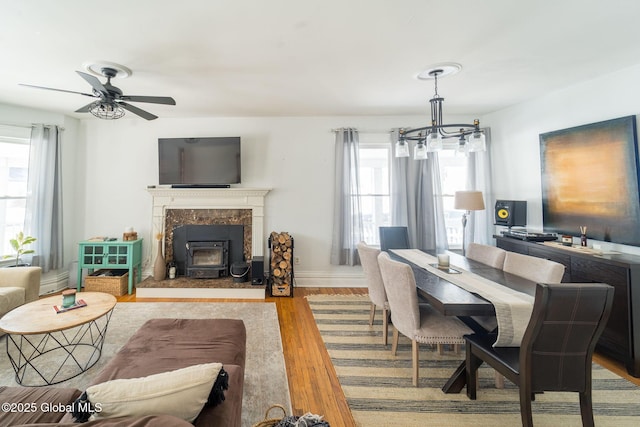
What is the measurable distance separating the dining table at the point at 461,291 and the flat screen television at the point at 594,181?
141 cm

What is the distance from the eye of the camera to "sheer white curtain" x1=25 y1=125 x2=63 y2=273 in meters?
3.76

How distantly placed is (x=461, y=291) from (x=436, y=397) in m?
0.77

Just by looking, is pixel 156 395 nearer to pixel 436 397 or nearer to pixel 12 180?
pixel 436 397

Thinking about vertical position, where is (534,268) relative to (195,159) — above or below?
below

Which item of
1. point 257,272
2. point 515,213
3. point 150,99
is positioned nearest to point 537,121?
point 515,213

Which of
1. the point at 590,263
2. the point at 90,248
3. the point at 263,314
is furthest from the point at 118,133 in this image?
the point at 590,263

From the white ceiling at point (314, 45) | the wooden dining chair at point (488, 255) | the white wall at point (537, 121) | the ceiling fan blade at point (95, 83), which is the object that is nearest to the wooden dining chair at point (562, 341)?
the wooden dining chair at point (488, 255)

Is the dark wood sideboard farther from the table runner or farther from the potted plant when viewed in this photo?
the potted plant

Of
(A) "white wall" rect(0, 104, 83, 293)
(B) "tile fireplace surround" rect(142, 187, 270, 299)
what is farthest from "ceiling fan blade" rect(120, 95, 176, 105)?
(A) "white wall" rect(0, 104, 83, 293)

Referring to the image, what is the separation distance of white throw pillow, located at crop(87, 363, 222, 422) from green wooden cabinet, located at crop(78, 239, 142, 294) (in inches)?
140

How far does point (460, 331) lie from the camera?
1.98 m

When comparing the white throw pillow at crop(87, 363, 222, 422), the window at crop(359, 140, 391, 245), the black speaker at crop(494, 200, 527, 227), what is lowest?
the white throw pillow at crop(87, 363, 222, 422)

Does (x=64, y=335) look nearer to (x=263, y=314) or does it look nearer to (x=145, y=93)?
(x=263, y=314)

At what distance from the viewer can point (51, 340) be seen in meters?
2.56
